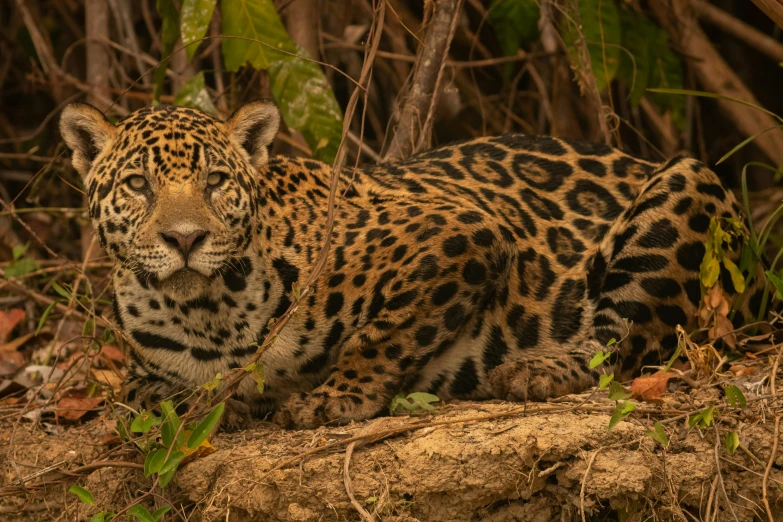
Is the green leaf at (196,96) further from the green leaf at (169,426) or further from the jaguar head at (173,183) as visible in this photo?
the green leaf at (169,426)

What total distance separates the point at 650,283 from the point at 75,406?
3.04 metres

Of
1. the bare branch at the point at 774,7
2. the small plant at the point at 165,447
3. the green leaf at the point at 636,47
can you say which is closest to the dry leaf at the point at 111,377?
the small plant at the point at 165,447

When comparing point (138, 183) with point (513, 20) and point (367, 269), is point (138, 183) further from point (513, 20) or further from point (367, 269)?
point (513, 20)

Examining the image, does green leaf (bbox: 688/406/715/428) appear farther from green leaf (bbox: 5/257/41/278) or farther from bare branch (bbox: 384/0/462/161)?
green leaf (bbox: 5/257/41/278)

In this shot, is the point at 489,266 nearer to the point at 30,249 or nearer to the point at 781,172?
the point at 781,172

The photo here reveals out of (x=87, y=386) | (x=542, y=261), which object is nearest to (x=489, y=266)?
(x=542, y=261)

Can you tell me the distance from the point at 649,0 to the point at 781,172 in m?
3.02

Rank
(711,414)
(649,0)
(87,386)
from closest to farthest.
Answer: (711,414) → (87,386) → (649,0)

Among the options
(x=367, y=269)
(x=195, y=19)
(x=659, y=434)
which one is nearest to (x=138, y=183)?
(x=367, y=269)

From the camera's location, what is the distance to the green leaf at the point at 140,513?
4.29 meters

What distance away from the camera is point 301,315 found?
16.9ft

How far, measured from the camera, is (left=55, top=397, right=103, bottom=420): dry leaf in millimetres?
5775

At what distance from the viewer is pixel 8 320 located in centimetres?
732

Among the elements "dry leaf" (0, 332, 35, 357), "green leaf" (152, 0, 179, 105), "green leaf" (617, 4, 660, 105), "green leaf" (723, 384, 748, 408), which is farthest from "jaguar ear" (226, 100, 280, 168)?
"green leaf" (617, 4, 660, 105)
